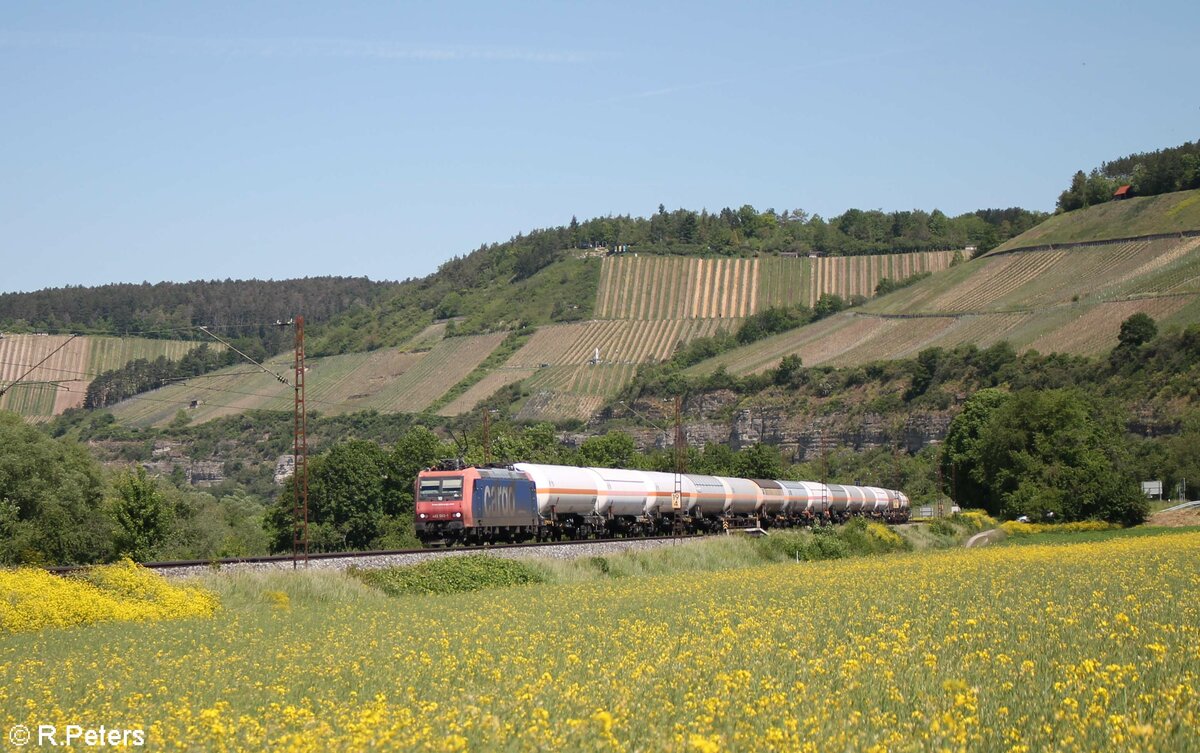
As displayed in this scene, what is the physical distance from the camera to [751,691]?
11.9 metres

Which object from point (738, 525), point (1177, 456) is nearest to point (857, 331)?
point (1177, 456)

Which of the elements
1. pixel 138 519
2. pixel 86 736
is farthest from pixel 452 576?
pixel 138 519

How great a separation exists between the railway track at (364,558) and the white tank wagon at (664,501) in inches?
189

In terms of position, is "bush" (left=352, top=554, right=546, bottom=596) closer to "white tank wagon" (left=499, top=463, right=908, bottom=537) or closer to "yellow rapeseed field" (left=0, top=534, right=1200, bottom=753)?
"yellow rapeseed field" (left=0, top=534, right=1200, bottom=753)

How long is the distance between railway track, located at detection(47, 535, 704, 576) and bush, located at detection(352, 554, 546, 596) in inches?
51.5

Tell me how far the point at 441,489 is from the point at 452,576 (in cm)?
1069

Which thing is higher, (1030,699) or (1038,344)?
(1038,344)

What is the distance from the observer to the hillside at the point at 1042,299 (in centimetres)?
13638

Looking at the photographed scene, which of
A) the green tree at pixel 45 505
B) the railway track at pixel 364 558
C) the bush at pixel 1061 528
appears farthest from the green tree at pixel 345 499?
the railway track at pixel 364 558

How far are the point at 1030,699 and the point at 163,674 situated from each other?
377 inches

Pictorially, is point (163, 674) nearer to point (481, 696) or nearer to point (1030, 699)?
point (481, 696)

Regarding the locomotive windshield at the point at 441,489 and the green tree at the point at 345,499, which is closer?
the locomotive windshield at the point at 441,489

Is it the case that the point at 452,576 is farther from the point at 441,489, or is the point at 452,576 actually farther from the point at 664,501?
the point at 664,501

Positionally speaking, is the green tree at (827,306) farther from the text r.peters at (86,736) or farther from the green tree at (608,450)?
the text r.peters at (86,736)
